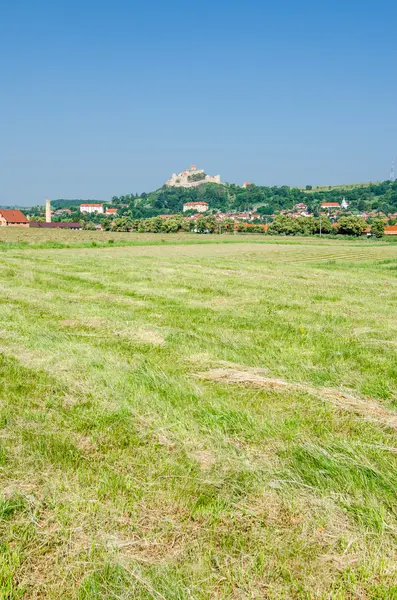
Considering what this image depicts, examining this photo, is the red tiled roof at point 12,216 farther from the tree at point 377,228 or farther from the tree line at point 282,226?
the tree at point 377,228

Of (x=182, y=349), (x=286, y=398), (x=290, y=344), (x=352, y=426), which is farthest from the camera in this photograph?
(x=290, y=344)

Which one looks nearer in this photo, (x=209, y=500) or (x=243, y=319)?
(x=209, y=500)

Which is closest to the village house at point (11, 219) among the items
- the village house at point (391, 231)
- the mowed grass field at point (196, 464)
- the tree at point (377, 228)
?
the tree at point (377, 228)

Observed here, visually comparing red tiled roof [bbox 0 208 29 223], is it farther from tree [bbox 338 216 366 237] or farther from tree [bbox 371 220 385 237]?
tree [bbox 371 220 385 237]

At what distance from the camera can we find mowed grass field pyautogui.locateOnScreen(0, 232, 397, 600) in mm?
2184

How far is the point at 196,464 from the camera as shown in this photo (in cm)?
312

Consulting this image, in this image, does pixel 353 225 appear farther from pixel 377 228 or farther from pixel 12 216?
pixel 12 216

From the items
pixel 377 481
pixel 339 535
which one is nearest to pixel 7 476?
pixel 339 535

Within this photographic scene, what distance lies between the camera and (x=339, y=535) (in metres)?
2.43

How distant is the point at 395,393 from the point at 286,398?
1.19m

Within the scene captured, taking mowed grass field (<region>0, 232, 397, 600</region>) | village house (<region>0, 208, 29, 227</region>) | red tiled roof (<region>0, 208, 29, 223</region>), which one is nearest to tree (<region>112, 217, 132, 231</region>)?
village house (<region>0, 208, 29, 227</region>)

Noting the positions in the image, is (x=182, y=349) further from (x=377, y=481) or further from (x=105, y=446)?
(x=377, y=481)

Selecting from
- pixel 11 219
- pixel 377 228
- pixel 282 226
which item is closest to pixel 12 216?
pixel 11 219

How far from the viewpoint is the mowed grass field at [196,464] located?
2184mm
